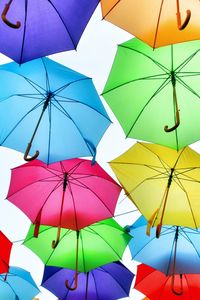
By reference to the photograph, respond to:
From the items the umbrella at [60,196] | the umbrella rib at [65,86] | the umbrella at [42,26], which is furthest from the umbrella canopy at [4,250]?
the umbrella at [42,26]

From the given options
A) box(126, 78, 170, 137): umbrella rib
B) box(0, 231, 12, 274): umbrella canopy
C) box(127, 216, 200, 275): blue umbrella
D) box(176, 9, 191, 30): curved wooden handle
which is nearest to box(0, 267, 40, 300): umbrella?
box(0, 231, 12, 274): umbrella canopy

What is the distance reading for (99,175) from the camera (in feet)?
16.0

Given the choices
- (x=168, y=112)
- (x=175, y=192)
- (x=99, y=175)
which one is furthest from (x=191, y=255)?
(x=168, y=112)

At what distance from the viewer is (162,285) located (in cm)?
606

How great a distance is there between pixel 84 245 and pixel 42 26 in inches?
122

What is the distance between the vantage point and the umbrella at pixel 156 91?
13.1 feet

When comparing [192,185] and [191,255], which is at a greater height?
[192,185]

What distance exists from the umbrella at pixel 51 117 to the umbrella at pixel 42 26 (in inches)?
28.4

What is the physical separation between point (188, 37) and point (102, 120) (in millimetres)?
1312

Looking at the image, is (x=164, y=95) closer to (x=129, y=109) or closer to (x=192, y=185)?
(x=129, y=109)

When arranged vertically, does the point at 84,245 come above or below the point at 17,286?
→ above

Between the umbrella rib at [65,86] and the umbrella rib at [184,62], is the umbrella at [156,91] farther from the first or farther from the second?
the umbrella rib at [65,86]

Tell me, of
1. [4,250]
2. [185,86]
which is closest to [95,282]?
[4,250]

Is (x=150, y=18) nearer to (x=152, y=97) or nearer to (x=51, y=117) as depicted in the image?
(x=152, y=97)
